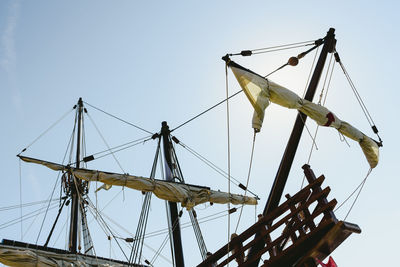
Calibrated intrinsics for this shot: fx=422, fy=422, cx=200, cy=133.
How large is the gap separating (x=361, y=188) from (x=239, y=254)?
3363mm

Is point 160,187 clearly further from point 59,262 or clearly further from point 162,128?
point 59,262

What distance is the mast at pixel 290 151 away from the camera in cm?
925

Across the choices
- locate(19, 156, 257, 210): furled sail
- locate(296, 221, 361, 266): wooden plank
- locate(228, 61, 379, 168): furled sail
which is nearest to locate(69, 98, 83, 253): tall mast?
locate(19, 156, 257, 210): furled sail

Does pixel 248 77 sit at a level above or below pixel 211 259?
above

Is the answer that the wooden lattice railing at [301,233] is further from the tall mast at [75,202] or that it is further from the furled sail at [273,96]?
the tall mast at [75,202]

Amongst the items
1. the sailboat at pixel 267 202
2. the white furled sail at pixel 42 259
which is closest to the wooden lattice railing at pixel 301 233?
the sailboat at pixel 267 202

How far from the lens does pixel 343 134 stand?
1059 centimetres

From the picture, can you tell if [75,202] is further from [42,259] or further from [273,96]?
[273,96]

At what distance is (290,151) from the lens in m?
9.57

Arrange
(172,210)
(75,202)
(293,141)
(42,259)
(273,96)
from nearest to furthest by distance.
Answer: (293,141) → (273,96) → (172,210) → (42,259) → (75,202)

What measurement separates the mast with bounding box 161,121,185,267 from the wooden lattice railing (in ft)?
24.6

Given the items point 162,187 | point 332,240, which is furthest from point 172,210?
point 332,240

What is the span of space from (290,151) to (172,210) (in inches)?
350

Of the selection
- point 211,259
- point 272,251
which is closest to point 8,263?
point 211,259
